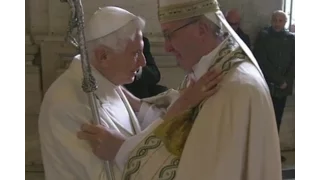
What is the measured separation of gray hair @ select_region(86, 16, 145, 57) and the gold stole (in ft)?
0.63

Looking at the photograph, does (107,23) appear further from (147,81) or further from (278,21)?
(278,21)

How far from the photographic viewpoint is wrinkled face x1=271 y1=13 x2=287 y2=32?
1.49m

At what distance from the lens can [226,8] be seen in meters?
1.32

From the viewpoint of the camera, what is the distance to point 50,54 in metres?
1.34

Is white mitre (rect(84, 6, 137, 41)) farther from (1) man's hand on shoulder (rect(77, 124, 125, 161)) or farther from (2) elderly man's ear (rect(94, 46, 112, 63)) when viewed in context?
(1) man's hand on shoulder (rect(77, 124, 125, 161))

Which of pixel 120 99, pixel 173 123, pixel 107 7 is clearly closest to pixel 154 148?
pixel 173 123

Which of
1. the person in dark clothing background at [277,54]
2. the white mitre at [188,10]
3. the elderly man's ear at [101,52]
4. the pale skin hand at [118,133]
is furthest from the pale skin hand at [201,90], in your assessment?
the person in dark clothing background at [277,54]

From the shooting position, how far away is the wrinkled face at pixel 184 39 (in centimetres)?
105

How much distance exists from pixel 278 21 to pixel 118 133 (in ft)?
2.16

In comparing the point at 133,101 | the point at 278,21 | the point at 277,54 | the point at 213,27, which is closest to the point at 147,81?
the point at 133,101

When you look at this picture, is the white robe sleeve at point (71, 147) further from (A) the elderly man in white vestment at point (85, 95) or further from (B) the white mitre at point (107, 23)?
(B) the white mitre at point (107, 23)

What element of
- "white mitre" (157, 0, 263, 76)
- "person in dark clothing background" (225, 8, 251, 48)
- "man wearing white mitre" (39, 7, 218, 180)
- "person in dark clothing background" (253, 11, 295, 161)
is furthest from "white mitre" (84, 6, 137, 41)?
"person in dark clothing background" (253, 11, 295, 161)
